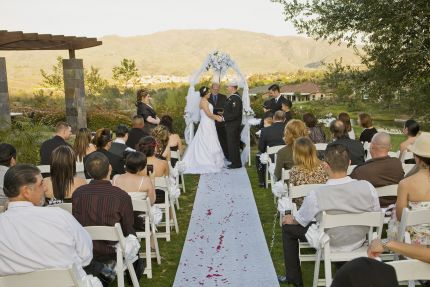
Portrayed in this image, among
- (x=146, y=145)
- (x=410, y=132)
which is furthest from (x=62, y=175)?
(x=410, y=132)

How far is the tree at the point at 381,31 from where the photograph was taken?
46.5 feet

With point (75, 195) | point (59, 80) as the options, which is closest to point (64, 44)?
point (75, 195)

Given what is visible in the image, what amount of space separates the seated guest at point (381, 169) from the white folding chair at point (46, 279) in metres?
3.40

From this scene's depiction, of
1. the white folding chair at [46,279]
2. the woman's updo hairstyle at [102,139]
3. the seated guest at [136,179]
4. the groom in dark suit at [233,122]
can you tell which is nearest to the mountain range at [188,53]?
the groom in dark suit at [233,122]

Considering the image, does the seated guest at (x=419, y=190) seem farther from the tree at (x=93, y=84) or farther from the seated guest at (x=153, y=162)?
the tree at (x=93, y=84)

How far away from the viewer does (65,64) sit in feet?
57.3

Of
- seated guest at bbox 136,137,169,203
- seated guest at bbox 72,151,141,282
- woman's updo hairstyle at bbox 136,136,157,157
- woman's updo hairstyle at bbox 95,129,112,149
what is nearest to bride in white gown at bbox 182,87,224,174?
seated guest at bbox 136,137,169,203

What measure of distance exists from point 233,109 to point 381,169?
21.4ft

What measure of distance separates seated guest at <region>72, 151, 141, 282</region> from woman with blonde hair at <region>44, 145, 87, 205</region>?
466 millimetres

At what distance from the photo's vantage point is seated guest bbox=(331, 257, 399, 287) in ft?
6.09

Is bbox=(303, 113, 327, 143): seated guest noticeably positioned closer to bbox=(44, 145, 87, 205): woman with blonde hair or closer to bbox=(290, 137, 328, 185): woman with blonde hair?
bbox=(290, 137, 328, 185): woman with blonde hair

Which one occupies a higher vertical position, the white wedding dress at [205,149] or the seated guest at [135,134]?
the seated guest at [135,134]

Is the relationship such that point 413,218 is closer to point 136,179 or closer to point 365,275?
point 365,275

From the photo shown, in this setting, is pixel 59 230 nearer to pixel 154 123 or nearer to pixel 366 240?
pixel 366 240
